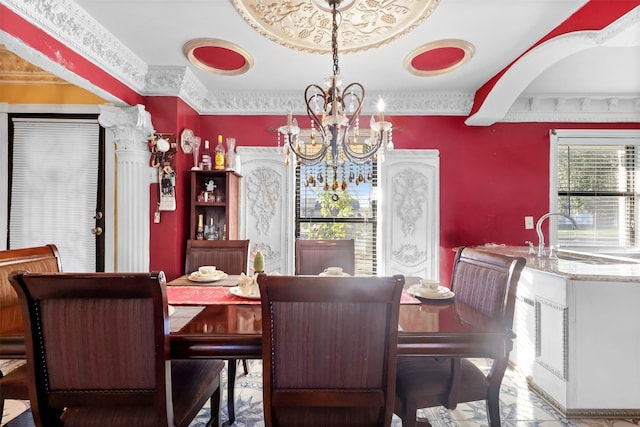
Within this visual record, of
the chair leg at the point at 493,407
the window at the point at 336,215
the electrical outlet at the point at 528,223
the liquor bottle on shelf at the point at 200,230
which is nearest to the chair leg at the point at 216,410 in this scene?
the chair leg at the point at 493,407

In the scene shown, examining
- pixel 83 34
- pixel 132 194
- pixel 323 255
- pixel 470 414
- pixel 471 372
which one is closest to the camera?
pixel 471 372

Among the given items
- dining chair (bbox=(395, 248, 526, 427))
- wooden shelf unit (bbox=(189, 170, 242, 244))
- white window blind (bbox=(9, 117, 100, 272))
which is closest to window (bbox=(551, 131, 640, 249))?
dining chair (bbox=(395, 248, 526, 427))

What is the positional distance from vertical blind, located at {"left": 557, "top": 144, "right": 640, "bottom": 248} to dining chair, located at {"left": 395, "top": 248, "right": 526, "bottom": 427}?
3.04 meters

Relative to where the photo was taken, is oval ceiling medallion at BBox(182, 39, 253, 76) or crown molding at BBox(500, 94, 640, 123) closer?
oval ceiling medallion at BBox(182, 39, 253, 76)

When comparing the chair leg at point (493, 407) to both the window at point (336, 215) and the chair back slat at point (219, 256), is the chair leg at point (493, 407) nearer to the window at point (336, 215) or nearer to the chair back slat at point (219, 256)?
the chair back slat at point (219, 256)

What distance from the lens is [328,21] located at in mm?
2139

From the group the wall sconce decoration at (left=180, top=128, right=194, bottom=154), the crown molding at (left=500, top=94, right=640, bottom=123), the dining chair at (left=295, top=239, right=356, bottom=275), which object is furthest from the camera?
the crown molding at (left=500, top=94, right=640, bottom=123)

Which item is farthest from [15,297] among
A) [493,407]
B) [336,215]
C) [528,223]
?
[528,223]

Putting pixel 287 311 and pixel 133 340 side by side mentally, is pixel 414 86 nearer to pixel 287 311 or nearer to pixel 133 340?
pixel 287 311

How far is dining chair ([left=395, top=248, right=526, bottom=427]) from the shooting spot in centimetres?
139

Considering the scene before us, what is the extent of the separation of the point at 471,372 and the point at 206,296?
1456 millimetres

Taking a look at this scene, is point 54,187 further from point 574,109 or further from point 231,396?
point 574,109

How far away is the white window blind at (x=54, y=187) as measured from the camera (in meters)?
3.37

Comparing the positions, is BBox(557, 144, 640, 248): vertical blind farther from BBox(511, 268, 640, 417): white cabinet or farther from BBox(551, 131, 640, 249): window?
BBox(511, 268, 640, 417): white cabinet
